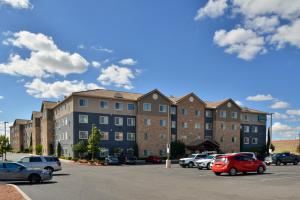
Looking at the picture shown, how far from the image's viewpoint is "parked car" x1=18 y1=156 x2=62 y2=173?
94.6ft

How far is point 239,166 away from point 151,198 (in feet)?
46.2

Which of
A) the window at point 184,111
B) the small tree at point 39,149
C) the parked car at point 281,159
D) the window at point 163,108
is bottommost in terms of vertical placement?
the small tree at point 39,149

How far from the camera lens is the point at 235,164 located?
26.3 metres

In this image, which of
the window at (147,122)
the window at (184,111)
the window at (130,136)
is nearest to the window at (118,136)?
the window at (130,136)

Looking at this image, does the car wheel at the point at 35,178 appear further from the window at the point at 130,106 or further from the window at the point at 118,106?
the window at the point at 130,106

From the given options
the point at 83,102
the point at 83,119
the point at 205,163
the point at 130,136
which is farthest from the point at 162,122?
the point at 205,163

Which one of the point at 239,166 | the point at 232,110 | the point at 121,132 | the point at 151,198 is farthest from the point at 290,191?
the point at 232,110

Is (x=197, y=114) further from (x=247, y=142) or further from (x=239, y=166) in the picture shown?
(x=239, y=166)

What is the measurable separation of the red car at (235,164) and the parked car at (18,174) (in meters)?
12.8

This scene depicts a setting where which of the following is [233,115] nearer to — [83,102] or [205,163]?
[83,102]

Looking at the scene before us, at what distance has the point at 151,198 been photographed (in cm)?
1420

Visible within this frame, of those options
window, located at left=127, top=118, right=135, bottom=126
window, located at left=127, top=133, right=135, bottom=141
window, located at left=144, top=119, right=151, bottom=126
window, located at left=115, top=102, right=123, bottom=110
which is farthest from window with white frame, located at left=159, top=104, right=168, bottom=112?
window, located at left=115, top=102, right=123, bottom=110

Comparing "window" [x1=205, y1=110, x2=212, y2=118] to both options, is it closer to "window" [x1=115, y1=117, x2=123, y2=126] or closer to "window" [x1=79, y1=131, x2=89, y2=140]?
"window" [x1=115, y1=117, x2=123, y2=126]

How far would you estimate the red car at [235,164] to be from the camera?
26.0 meters
